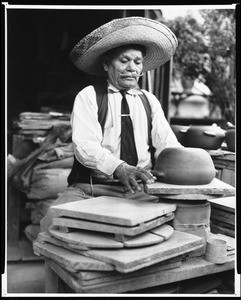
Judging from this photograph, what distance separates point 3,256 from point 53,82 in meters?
4.56

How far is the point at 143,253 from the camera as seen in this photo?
2.08 meters

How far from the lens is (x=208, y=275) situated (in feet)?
8.61

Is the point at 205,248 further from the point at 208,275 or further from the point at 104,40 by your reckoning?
the point at 104,40

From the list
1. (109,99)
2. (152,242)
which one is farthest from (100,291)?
(109,99)

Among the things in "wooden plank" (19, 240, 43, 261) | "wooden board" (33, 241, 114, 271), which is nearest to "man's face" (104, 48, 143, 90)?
"wooden board" (33, 241, 114, 271)

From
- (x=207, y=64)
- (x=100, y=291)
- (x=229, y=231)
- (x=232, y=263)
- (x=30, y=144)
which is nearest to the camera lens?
(x=100, y=291)

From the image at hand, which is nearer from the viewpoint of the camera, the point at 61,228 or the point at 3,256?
the point at 61,228

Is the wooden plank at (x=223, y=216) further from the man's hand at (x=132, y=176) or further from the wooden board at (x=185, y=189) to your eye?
the man's hand at (x=132, y=176)

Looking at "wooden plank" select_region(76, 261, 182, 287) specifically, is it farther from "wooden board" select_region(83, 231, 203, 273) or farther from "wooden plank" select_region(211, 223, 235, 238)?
Result: "wooden plank" select_region(211, 223, 235, 238)

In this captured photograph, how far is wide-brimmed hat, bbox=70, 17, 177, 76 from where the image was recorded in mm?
2994

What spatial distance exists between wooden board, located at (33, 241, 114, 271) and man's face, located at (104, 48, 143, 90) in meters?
1.48

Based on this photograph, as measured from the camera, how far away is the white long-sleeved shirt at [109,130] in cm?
289

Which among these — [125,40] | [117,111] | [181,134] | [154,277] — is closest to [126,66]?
[125,40]

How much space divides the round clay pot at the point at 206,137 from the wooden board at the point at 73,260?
2515mm
